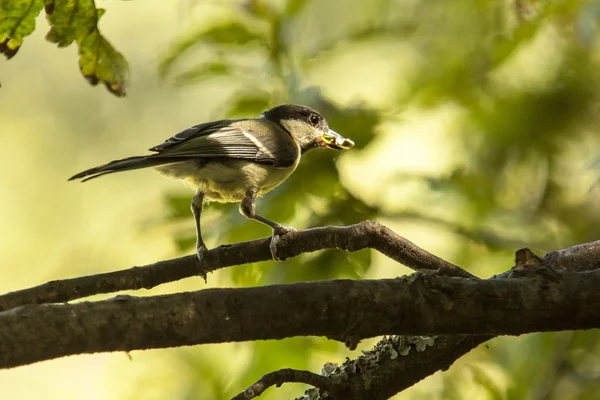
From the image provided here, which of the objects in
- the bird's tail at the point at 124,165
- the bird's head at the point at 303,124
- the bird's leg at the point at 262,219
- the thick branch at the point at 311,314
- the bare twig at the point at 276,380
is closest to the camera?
the thick branch at the point at 311,314

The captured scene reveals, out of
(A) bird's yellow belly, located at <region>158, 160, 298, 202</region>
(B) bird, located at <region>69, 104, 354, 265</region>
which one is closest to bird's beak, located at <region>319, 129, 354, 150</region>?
(B) bird, located at <region>69, 104, 354, 265</region>

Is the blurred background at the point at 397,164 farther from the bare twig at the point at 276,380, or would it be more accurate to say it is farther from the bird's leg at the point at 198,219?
the bare twig at the point at 276,380

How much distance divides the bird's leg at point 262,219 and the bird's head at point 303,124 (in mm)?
434

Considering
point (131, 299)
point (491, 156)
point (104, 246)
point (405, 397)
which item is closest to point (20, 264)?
point (104, 246)

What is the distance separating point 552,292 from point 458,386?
1.84 m

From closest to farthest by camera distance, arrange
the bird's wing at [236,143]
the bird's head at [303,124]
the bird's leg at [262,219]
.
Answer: the bird's leg at [262,219], the bird's wing at [236,143], the bird's head at [303,124]

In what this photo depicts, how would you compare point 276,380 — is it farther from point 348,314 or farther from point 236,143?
point 236,143

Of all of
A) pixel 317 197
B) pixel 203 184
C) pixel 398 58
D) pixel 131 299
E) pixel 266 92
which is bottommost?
pixel 131 299

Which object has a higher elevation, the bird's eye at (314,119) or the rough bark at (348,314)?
the bird's eye at (314,119)

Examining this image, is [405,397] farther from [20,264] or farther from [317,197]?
[20,264]

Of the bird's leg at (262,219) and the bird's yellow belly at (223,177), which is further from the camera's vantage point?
the bird's yellow belly at (223,177)

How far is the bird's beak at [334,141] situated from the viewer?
9.54 feet

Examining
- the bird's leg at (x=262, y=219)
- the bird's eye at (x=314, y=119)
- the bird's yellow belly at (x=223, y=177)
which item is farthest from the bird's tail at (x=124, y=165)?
the bird's eye at (x=314, y=119)

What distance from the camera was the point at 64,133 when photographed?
649 cm
